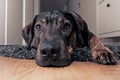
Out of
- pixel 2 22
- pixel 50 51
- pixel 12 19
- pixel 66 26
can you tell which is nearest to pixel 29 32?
pixel 66 26

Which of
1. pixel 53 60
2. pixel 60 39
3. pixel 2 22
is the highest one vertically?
pixel 2 22

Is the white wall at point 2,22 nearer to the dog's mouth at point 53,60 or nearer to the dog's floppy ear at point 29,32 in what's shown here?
the dog's floppy ear at point 29,32

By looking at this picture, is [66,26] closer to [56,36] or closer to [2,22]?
[56,36]

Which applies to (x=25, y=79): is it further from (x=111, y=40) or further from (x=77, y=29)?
(x=111, y=40)

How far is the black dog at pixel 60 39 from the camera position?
1.25 meters

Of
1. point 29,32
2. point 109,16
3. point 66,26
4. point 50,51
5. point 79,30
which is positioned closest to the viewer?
point 50,51

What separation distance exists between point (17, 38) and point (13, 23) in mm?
258

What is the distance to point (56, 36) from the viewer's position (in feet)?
4.46

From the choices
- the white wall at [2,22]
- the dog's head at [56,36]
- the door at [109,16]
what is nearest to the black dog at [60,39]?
the dog's head at [56,36]

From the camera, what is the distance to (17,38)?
123 inches

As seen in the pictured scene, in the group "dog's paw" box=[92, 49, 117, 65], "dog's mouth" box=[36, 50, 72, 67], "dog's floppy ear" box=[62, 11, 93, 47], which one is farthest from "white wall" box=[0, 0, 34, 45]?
"dog's paw" box=[92, 49, 117, 65]

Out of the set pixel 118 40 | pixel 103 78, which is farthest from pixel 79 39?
pixel 118 40

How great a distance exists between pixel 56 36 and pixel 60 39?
0.03 m

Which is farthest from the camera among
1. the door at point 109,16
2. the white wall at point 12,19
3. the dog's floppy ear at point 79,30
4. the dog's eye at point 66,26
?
the white wall at point 12,19
